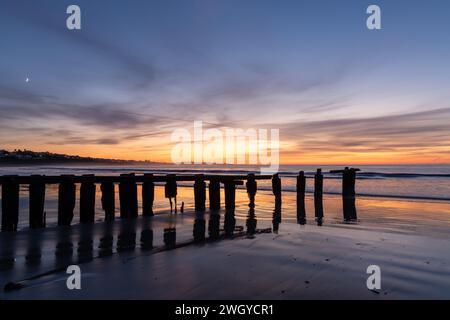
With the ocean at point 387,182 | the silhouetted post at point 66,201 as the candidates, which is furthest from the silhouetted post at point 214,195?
the ocean at point 387,182

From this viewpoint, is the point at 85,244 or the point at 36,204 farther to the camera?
the point at 36,204

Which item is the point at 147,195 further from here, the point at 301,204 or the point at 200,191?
the point at 301,204

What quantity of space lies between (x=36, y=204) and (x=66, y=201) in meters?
0.89

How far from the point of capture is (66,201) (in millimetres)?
11656

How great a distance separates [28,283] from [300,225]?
8.23m

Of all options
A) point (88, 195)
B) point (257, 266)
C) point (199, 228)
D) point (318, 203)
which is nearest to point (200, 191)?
point (199, 228)

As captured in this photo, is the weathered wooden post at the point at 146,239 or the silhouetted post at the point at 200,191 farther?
the silhouetted post at the point at 200,191

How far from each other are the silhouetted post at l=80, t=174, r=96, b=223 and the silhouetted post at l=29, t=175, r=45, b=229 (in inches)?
47.2

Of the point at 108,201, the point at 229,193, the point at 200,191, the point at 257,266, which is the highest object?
the point at 200,191

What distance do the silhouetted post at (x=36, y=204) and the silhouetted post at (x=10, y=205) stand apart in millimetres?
413

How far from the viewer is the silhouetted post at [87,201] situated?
11906mm

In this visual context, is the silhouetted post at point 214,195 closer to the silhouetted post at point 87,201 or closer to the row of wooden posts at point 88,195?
the row of wooden posts at point 88,195

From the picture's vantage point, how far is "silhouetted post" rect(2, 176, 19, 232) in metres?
10.7

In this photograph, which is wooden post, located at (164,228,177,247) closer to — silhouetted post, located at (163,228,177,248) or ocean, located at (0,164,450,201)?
silhouetted post, located at (163,228,177,248)
